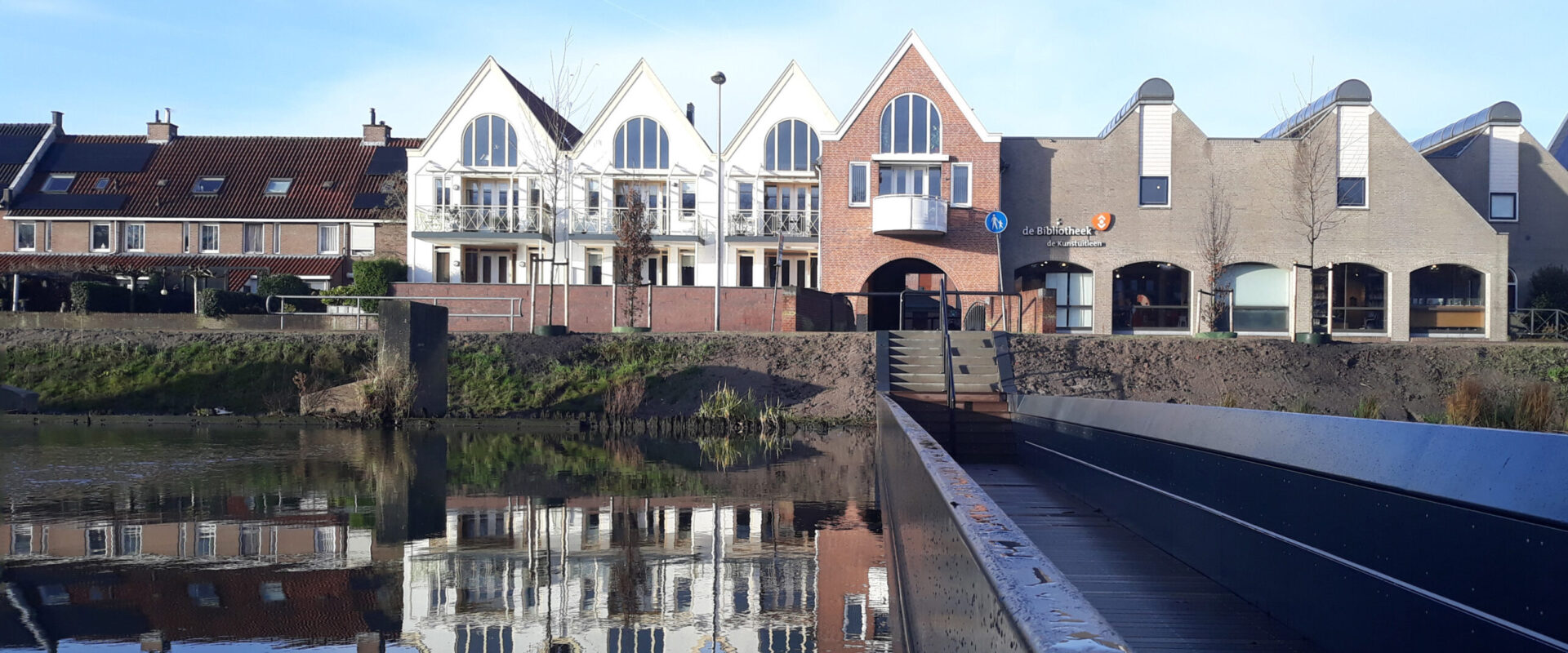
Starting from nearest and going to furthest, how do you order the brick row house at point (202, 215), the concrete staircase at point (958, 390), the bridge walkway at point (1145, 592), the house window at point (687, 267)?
the bridge walkway at point (1145, 592) < the concrete staircase at point (958, 390) < the house window at point (687, 267) < the brick row house at point (202, 215)

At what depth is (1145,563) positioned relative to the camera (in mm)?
6832

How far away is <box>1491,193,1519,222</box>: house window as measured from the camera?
38875 millimetres

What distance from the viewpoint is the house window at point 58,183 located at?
4506 cm

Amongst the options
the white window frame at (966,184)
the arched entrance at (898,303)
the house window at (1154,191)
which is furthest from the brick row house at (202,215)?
the house window at (1154,191)

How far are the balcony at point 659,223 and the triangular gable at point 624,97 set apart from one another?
8.08 feet

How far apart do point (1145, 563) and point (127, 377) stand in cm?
2647

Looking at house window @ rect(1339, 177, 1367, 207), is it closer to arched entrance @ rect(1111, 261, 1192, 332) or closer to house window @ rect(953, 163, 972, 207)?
arched entrance @ rect(1111, 261, 1192, 332)

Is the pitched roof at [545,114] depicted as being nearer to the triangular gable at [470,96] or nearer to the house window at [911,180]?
the triangular gable at [470,96]

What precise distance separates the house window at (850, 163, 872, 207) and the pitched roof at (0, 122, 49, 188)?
3473 centimetres

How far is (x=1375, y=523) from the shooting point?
4.20 meters

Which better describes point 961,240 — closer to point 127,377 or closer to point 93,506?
point 127,377

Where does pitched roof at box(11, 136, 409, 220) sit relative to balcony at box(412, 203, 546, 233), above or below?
above

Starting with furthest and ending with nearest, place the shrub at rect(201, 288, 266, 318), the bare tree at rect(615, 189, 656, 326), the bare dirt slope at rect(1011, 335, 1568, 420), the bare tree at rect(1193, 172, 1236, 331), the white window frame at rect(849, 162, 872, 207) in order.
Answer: the white window frame at rect(849, 162, 872, 207), the bare tree at rect(1193, 172, 1236, 331), the bare tree at rect(615, 189, 656, 326), the shrub at rect(201, 288, 266, 318), the bare dirt slope at rect(1011, 335, 1568, 420)

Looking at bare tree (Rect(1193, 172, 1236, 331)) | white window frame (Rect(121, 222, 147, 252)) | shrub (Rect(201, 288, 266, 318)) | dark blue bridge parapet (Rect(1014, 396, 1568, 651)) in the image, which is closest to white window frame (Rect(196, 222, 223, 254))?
white window frame (Rect(121, 222, 147, 252))
